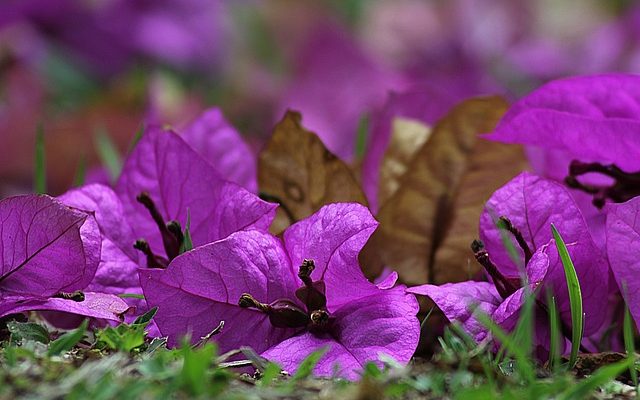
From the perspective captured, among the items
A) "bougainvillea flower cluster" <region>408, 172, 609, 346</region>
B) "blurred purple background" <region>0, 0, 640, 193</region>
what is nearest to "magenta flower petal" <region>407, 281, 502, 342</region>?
"bougainvillea flower cluster" <region>408, 172, 609, 346</region>

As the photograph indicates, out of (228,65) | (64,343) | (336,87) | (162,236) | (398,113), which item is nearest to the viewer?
(64,343)

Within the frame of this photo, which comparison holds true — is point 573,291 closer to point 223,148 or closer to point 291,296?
point 291,296

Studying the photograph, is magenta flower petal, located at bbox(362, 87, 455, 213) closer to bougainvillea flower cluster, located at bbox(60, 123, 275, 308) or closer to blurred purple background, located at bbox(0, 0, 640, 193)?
bougainvillea flower cluster, located at bbox(60, 123, 275, 308)

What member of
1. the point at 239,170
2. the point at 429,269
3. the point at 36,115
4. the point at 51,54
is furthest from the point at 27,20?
the point at 429,269

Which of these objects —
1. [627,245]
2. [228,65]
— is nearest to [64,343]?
[627,245]

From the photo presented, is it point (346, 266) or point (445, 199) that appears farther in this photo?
point (445, 199)

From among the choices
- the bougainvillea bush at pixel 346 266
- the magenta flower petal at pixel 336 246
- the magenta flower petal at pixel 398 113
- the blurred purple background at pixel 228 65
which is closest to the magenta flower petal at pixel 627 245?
the bougainvillea bush at pixel 346 266
